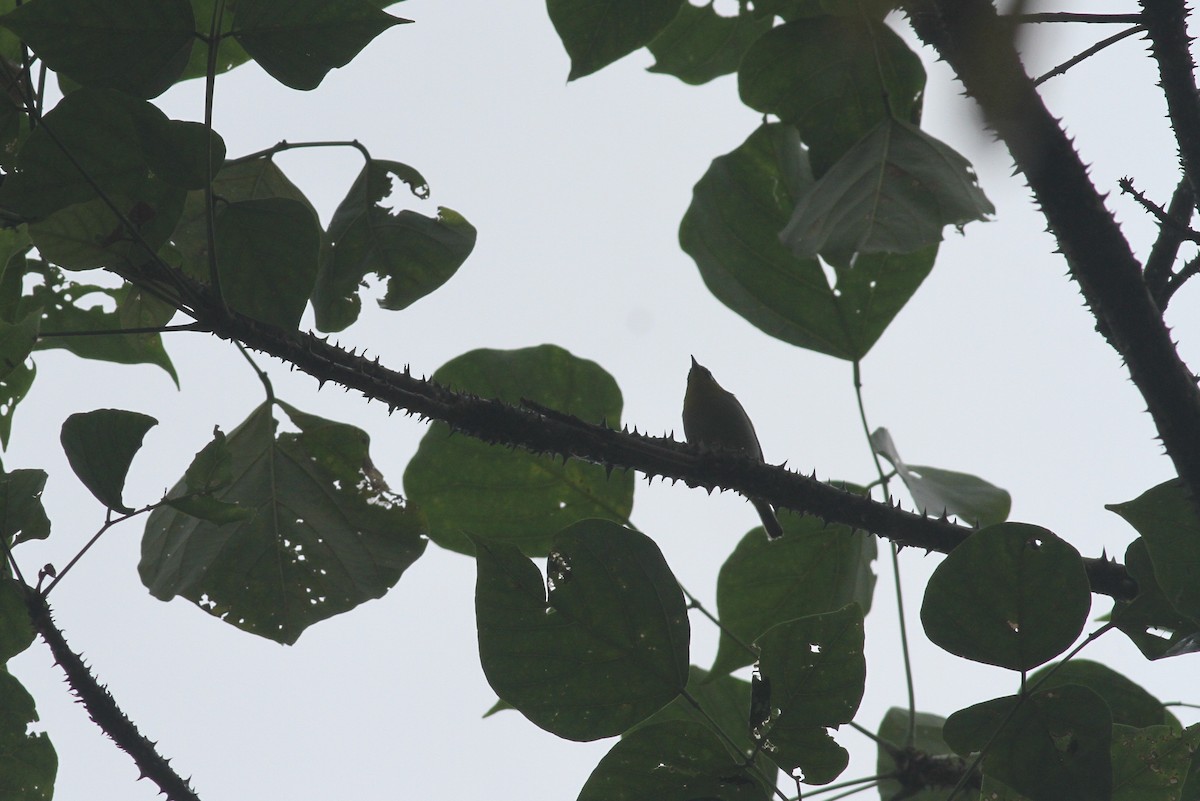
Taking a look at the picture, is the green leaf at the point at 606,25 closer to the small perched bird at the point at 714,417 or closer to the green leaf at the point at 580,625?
the green leaf at the point at 580,625

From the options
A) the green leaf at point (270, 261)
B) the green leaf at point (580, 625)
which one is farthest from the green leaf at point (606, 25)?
the green leaf at point (580, 625)

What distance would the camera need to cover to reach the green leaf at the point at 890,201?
1.47 meters

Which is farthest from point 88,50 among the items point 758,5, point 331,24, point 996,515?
point 996,515

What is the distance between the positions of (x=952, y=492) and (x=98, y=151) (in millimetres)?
1584

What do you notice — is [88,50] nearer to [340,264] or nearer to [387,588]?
[340,264]

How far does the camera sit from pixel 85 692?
1215mm

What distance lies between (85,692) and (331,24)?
0.95 meters

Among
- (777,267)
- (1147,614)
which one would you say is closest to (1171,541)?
(1147,614)

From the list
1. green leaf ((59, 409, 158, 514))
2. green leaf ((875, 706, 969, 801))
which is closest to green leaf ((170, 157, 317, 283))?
green leaf ((59, 409, 158, 514))

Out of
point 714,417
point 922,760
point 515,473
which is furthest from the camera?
point 714,417

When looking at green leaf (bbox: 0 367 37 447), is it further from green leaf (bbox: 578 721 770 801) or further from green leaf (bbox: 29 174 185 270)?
green leaf (bbox: 578 721 770 801)

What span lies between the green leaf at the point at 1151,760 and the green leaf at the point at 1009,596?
269mm

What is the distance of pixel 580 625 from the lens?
121 cm

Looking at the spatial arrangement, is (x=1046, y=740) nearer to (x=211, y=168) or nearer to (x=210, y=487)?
(x=210, y=487)
